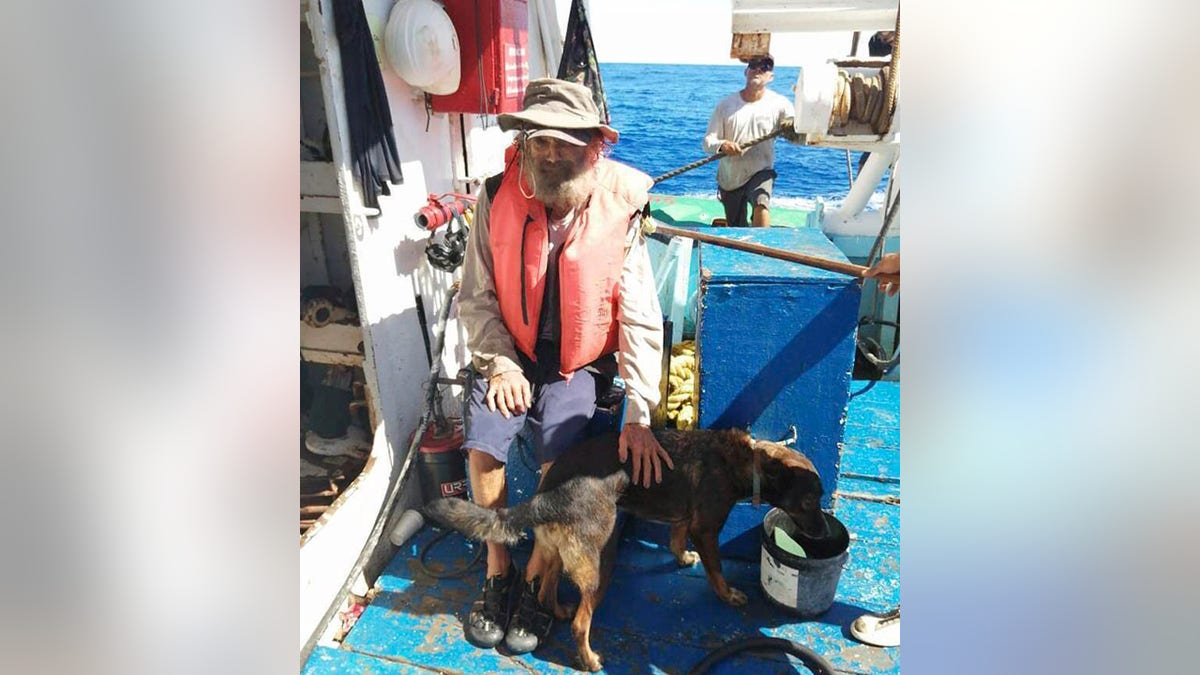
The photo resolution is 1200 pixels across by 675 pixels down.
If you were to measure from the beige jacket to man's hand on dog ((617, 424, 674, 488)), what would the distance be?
1.7 inches

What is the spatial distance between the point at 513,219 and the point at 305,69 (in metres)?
2.37

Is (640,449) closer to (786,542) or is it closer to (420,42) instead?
(786,542)

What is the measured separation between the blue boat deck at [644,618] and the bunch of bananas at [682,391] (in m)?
0.71

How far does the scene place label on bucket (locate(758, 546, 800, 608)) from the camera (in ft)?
10.5

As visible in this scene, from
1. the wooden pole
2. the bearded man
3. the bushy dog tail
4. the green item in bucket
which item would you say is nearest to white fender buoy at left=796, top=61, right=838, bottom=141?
the wooden pole

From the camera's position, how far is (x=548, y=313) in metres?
3.35

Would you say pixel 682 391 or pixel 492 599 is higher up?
pixel 682 391

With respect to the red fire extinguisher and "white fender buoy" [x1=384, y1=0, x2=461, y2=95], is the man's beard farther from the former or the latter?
the red fire extinguisher

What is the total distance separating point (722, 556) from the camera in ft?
12.3

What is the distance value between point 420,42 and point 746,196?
4366 millimetres

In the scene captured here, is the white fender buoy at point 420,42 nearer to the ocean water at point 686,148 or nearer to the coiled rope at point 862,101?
the coiled rope at point 862,101

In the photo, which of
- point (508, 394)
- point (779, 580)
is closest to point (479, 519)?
point (508, 394)

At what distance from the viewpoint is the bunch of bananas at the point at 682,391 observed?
3.83 metres
